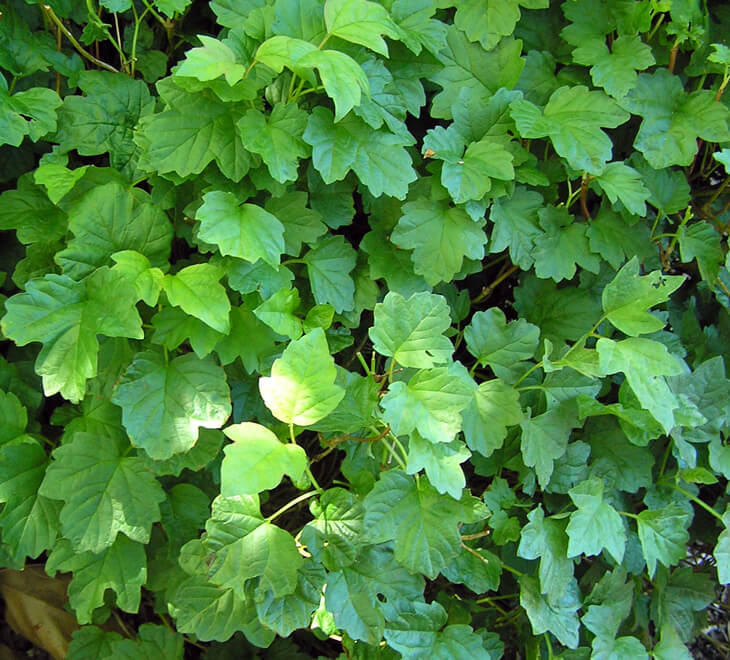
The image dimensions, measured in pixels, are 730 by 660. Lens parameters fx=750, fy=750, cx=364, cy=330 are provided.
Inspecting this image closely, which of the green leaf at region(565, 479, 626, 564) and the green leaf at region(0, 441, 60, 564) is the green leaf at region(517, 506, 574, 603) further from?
the green leaf at region(0, 441, 60, 564)

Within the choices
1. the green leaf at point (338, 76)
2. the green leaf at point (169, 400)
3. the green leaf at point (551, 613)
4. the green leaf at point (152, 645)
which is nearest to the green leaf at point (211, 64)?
the green leaf at point (338, 76)

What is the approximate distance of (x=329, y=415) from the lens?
4.40 ft

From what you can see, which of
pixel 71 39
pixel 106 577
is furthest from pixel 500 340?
pixel 71 39

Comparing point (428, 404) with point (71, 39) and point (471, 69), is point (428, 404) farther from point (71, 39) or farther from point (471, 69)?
point (71, 39)

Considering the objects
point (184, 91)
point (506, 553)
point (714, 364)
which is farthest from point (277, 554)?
point (714, 364)

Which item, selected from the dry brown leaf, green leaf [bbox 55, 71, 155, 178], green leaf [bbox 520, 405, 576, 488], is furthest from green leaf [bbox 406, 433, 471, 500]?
the dry brown leaf

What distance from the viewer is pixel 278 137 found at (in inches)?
52.2

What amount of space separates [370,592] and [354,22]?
1023 mm

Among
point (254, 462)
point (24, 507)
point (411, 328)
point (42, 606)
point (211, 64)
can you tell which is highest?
point (211, 64)

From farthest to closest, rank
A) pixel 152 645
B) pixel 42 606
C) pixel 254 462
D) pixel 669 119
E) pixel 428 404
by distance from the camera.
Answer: pixel 42 606 → pixel 152 645 → pixel 669 119 → pixel 428 404 → pixel 254 462

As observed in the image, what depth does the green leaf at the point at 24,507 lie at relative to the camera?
1453 mm

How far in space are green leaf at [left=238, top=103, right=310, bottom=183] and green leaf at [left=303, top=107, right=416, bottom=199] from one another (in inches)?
0.8

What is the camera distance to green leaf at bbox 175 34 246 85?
1.17m

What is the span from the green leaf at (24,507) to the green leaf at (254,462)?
54 cm
